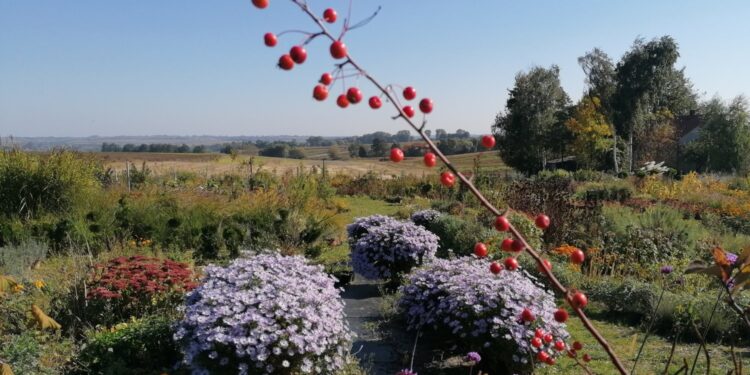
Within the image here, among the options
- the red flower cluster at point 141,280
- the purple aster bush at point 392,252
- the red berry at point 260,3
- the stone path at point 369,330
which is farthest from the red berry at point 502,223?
the purple aster bush at point 392,252

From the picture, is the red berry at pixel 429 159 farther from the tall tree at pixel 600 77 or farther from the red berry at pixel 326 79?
the tall tree at pixel 600 77

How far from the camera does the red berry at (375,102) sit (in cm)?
92

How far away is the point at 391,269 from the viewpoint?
6.69m

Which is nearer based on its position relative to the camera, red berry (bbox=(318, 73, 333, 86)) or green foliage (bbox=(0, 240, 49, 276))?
red berry (bbox=(318, 73, 333, 86))

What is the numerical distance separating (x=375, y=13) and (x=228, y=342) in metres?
2.84

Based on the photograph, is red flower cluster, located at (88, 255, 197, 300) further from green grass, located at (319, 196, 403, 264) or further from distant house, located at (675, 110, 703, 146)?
distant house, located at (675, 110, 703, 146)

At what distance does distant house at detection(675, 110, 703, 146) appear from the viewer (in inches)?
1620

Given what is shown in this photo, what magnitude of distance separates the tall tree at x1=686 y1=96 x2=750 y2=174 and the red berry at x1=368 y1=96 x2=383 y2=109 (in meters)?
35.6

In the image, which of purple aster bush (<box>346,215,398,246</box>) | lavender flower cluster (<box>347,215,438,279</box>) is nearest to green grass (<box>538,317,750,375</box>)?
lavender flower cluster (<box>347,215,438,279</box>)

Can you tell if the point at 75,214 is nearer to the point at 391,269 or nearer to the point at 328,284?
the point at 391,269

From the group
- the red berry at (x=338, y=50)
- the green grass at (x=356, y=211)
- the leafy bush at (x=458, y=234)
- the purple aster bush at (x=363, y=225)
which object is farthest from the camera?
the green grass at (x=356, y=211)

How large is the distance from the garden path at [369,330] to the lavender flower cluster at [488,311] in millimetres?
367

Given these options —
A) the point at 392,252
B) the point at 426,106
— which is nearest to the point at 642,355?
the point at 392,252

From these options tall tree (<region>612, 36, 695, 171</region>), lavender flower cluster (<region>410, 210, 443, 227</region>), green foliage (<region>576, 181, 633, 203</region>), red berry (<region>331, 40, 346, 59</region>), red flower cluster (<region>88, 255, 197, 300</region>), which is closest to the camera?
red berry (<region>331, 40, 346, 59</region>)
